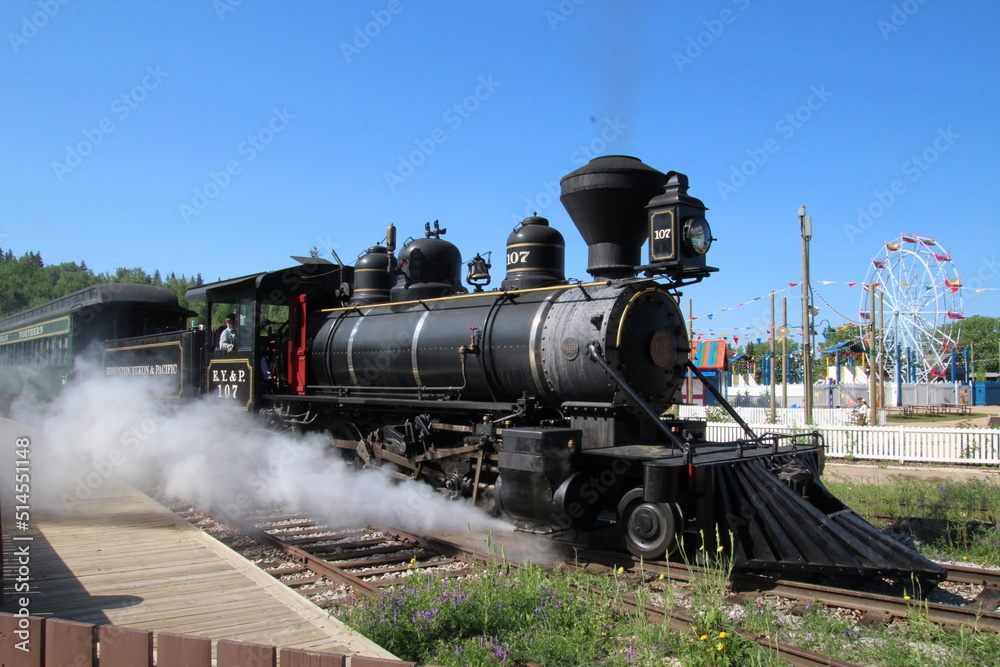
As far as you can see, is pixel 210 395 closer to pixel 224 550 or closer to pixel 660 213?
pixel 224 550

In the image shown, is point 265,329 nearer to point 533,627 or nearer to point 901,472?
point 533,627

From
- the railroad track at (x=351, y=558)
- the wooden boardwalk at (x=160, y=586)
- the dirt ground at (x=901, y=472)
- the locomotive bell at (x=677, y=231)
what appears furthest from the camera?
Answer: the dirt ground at (x=901, y=472)

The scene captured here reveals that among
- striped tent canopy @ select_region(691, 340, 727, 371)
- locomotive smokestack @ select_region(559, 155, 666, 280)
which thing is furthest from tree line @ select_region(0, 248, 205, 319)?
locomotive smokestack @ select_region(559, 155, 666, 280)

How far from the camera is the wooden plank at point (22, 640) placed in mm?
2861

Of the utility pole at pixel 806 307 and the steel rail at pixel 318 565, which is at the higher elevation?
the utility pole at pixel 806 307

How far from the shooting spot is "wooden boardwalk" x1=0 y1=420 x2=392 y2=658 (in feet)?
14.6

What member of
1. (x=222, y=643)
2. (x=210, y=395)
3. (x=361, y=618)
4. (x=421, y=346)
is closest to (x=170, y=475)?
(x=210, y=395)

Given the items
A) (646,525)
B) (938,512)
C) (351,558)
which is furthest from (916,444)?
(351,558)

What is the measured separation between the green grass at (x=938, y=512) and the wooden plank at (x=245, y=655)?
7.12 meters

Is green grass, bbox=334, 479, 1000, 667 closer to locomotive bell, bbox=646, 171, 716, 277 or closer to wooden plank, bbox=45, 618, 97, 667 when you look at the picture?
wooden plank, bbox=45, 618, 97, 667

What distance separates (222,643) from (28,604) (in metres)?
3.14

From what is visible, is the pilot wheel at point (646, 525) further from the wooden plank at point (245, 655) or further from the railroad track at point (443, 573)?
the wooden plank at point (245, 655)

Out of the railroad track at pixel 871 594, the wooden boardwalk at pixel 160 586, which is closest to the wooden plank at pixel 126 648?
the wooden boardwalk at pixel 160 586

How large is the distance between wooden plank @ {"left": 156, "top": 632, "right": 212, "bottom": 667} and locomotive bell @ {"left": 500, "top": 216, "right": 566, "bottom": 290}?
6454 millimetres
